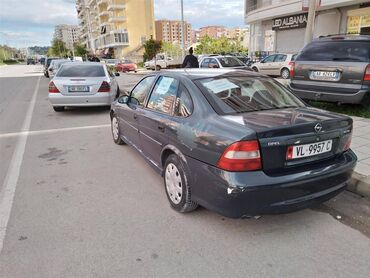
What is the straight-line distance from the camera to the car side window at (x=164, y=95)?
11.8 feet

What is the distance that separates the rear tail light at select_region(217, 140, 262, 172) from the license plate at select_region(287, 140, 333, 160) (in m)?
0.33

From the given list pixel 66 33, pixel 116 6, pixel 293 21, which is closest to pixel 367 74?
pixel 293 21

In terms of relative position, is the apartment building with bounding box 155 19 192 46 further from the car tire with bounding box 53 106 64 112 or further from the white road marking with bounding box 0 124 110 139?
the white road marking with bounding box 0 124 110 139

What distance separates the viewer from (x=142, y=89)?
4.64m

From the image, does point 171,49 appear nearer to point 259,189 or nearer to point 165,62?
point 165,62

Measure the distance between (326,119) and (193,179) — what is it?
1385 millimetres

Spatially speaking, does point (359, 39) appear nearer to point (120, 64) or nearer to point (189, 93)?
point (189, 93)

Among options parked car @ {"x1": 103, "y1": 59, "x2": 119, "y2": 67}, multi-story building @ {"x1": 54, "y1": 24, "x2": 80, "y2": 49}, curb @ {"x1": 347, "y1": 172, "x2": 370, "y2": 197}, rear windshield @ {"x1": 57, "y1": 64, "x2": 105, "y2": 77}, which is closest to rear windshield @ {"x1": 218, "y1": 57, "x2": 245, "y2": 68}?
rear windshield @ {"x1": 57, "y1": 64, "x2": 105, "y2": 77}

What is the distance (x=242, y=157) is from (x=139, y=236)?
4.23 feet

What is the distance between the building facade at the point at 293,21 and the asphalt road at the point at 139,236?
12.9 metres

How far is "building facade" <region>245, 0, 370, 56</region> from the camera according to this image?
62.4 feet

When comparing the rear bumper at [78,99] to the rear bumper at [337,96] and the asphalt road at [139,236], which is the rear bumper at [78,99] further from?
the rear bumper at [337,96]

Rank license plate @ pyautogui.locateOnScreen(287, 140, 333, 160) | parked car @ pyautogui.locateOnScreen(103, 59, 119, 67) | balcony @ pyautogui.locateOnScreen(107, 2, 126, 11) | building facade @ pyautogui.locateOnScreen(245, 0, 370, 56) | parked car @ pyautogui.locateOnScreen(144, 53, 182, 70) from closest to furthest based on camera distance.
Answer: license plate @ pyautogui.locateOnScreen(287, 140, 333, 160), building facade @ pyautogui.locateOnScreen(245, 0, 370, 56), parked car @ pyautogui.locateOnScreen(144, 53, 182, 70), parked car @ pyautogui.locateOnScreen(103, 59, 119, 67), balcony @ pyautogui.locateOnScreen(107, 2, 126, 11)

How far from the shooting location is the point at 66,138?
661cm
